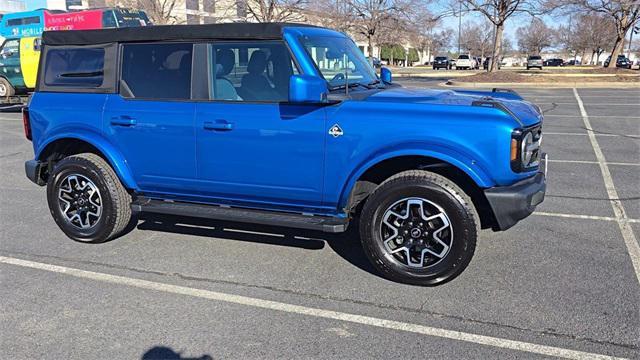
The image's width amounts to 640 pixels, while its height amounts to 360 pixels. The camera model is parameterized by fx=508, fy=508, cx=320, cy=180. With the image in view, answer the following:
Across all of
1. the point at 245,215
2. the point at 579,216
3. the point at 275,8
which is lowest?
the point at 579,216

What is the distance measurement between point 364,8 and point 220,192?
30003 mm

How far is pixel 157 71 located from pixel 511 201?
3.17 m

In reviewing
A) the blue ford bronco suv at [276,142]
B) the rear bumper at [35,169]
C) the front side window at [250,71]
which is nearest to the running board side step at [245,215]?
the blue ford bronco suv at [276,142]

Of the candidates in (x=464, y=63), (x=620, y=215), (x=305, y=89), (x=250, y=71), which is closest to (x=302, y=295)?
(x=305, y=89)

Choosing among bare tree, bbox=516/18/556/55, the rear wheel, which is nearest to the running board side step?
the rear wheel

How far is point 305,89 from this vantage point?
3635 millimetres

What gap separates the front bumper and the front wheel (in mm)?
166

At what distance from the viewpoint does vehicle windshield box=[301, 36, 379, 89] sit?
14.1 ft

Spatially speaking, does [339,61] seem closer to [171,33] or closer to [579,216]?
[171,33]

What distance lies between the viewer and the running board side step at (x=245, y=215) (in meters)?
3.96

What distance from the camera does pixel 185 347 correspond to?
122 inches

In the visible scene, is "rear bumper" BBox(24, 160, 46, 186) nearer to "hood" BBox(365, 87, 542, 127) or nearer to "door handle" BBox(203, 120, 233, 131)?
"door handle" BBox(203, 120, 233, 131)

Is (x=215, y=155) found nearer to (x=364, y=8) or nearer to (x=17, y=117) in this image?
(x=17, y=117)

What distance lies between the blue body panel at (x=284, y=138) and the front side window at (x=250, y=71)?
103 millimetres
